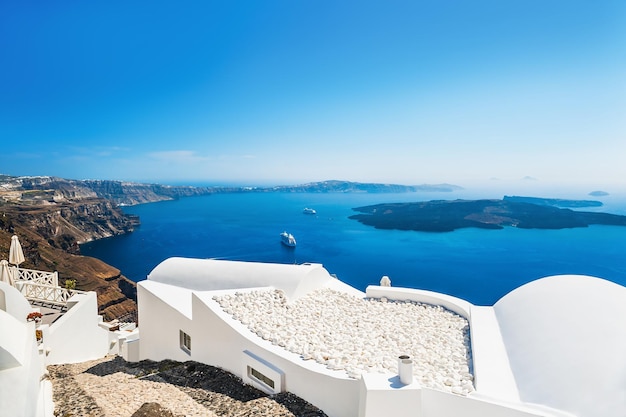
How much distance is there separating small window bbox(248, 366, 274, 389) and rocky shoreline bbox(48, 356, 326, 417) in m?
0.19

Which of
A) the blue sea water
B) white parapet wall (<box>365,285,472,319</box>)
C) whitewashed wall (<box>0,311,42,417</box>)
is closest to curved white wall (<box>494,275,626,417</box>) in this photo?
white parapet wall (<box>365,285,472,319</box>)

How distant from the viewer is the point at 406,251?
6222 cm

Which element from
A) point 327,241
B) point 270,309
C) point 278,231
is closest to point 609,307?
point 270,309

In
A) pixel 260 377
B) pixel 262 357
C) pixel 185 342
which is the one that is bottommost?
pixel 185 342

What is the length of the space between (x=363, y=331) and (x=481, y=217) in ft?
312

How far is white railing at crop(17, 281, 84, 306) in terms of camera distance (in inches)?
482

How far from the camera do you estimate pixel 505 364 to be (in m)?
5.31

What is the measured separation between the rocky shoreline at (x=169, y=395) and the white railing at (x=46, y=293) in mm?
4618

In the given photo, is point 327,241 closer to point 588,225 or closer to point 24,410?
point 588,225

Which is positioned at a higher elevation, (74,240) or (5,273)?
(5,273)

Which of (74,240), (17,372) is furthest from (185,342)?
(74,240)

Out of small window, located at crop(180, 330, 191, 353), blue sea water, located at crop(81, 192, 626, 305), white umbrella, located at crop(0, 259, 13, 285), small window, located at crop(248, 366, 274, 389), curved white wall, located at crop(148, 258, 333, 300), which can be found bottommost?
blue sea water, located at crop(81, 192, 626, 305)

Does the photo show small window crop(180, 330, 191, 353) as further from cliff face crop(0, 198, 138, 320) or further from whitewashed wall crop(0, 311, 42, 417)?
cliff face crop(0, 198, 138, 320)

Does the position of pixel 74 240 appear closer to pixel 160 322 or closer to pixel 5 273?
pixel 5 273
